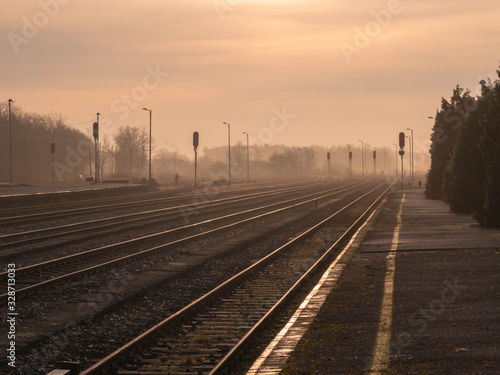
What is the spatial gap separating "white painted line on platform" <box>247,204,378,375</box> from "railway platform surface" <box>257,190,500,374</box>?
2.2 inches

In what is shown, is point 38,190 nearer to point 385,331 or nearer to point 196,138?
point 196,138

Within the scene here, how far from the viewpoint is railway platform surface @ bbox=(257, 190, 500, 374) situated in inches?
324

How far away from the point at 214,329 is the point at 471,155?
81.7ft

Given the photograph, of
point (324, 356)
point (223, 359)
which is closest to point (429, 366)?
point (324, 356)

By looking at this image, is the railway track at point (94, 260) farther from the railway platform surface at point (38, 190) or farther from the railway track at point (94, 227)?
the railway platform surface at point (38, 190)

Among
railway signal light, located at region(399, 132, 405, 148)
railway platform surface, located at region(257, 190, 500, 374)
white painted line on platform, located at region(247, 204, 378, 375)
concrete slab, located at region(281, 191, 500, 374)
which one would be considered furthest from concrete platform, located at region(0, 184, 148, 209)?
white painted line on platform, located at region(247, 204, 378, 375)

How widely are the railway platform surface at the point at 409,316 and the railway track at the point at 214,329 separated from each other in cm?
78

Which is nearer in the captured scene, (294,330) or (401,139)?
(294,330)

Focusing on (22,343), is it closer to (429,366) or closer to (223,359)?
(223,359)

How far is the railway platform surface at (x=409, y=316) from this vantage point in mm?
8234

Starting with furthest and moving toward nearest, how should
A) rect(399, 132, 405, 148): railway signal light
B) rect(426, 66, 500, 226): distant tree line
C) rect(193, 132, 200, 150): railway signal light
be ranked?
rect(193, 132, 200, 150): railway signal light
rect(399, 132, 405, 148): railway signal light
rect(426, 66, 500, 226): distant tree line

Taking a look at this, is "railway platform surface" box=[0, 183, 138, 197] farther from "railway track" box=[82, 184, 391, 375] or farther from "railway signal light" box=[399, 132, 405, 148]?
"railway track" box=[82, 184, 391, 375]

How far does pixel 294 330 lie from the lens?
10141mm

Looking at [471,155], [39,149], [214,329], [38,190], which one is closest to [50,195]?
[38,190]
